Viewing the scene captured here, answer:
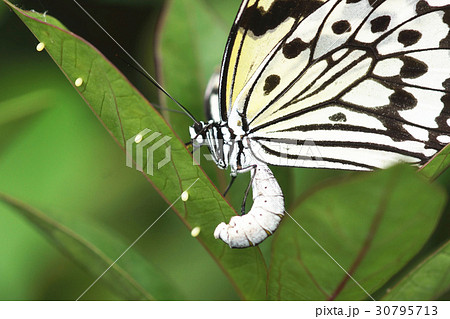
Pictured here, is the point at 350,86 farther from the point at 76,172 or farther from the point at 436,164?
the point at 76,172

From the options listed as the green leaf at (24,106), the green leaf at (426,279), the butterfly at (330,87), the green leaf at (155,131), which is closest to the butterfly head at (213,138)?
the butterfly at (330,87)

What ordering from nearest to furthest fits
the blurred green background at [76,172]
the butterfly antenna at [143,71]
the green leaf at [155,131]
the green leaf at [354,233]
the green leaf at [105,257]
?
the green leaf at [354,233] < the green leaf at [155,131] < the green leaf at [105,257] < the blurred green background at [76,172] < the butterfly antenna at [143,71]

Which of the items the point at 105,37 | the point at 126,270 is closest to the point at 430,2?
the point at 105,37

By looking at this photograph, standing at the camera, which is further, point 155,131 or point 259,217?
point 259,217

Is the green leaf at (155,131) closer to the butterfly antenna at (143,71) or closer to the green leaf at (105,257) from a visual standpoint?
the green leaf at (105,257)

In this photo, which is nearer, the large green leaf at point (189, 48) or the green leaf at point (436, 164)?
the green leaf at point (436, 164)

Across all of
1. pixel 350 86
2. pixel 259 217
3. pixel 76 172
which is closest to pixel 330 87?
pixel 350 86
